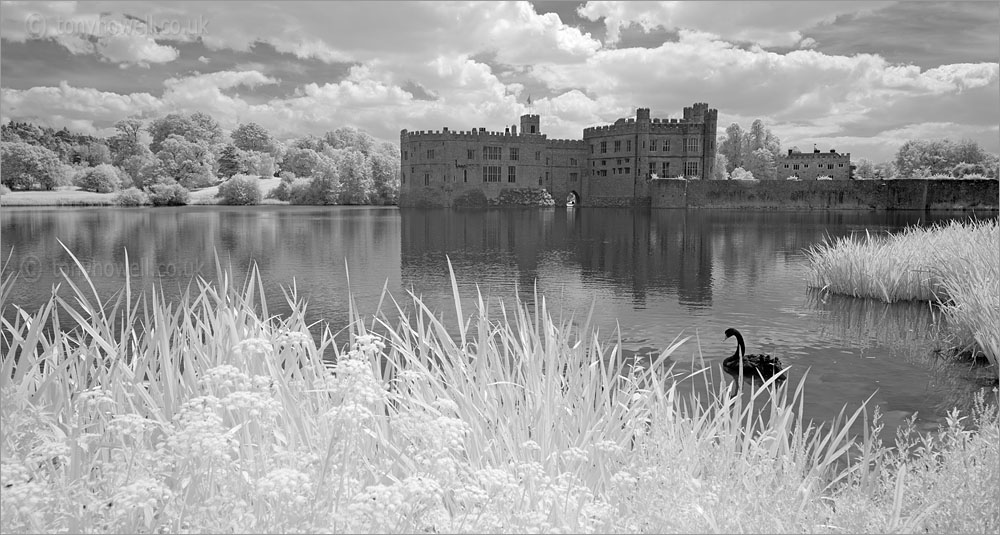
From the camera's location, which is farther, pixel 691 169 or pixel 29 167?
pixel 29 167

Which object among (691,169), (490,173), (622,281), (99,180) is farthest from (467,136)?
(622,281)

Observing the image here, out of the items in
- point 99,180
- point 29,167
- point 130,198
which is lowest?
point 130,198

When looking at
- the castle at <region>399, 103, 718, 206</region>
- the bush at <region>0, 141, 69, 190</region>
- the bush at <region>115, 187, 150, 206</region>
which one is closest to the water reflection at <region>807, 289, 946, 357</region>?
the castle at <region>399, 103, 718, 206</region>

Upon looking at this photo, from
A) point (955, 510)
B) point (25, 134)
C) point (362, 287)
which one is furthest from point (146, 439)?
point (25, 134)

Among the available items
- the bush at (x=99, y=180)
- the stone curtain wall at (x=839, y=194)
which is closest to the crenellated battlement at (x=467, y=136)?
the stone curtain wall at (x=839, y=194)

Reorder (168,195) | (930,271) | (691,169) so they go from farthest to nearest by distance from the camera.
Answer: (168,195)
(691,169)
(930,271)

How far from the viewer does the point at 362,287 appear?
16.0 m

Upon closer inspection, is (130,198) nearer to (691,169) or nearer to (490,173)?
(490,173)

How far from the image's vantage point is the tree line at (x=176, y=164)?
78.9m

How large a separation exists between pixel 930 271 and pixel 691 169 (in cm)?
6200

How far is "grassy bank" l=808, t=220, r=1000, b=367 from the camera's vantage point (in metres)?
9.41

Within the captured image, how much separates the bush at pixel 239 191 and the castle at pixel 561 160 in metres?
19.5

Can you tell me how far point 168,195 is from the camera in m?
79.2

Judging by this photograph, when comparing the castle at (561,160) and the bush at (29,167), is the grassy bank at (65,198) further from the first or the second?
the castle at (561,160)
